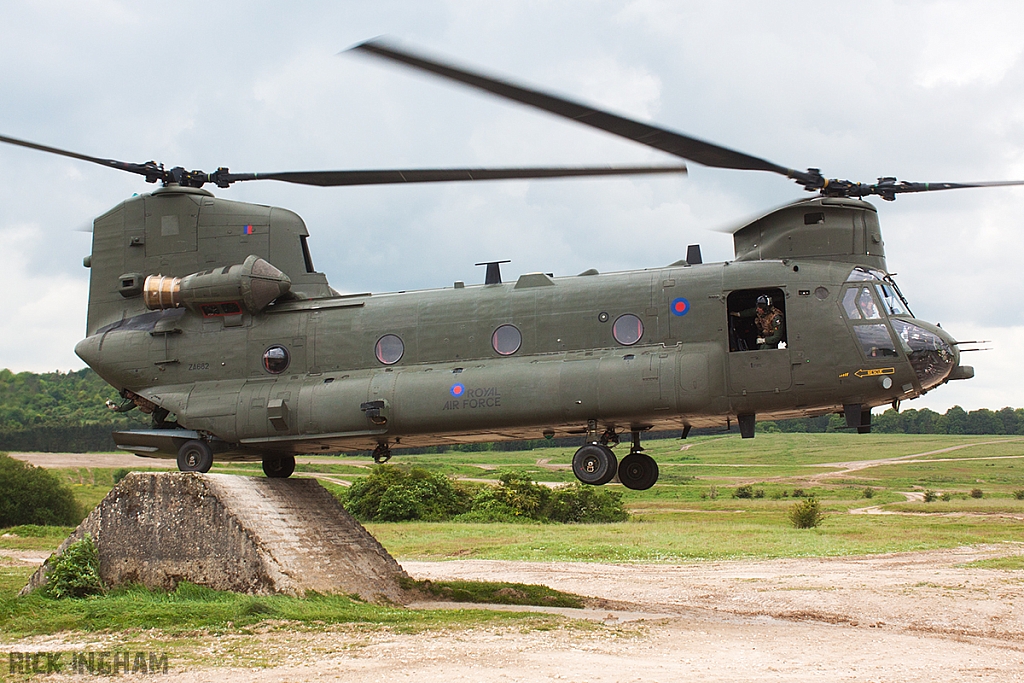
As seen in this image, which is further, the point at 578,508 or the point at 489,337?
the point at 578,508

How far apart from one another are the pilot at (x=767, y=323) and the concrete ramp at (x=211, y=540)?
8276mm

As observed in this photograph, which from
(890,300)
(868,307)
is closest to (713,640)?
(868,307)

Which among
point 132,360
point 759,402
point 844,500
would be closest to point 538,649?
point 759,402

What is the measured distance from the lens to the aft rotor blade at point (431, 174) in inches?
523

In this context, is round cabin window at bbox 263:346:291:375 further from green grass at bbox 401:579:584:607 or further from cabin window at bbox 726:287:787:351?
cabin window at bbox 726:287:787:351

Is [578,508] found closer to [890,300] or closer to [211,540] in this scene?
[211,540]

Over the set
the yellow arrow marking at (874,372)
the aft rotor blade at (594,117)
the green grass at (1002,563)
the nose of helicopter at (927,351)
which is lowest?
the green grass at (1002,563)

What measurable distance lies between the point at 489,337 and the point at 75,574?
807 cm

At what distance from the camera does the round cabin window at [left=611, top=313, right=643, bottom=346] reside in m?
14.7

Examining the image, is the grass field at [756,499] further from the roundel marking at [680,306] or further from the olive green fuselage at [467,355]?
the roundel marking at [680,306]

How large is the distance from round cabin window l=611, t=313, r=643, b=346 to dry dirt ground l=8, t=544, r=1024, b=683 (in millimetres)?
4464

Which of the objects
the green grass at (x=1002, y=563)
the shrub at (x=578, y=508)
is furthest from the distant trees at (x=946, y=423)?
the green grass at (x=1002, y=563)

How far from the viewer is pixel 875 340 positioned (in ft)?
45.2

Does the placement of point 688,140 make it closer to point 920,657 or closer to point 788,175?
point 788,175
